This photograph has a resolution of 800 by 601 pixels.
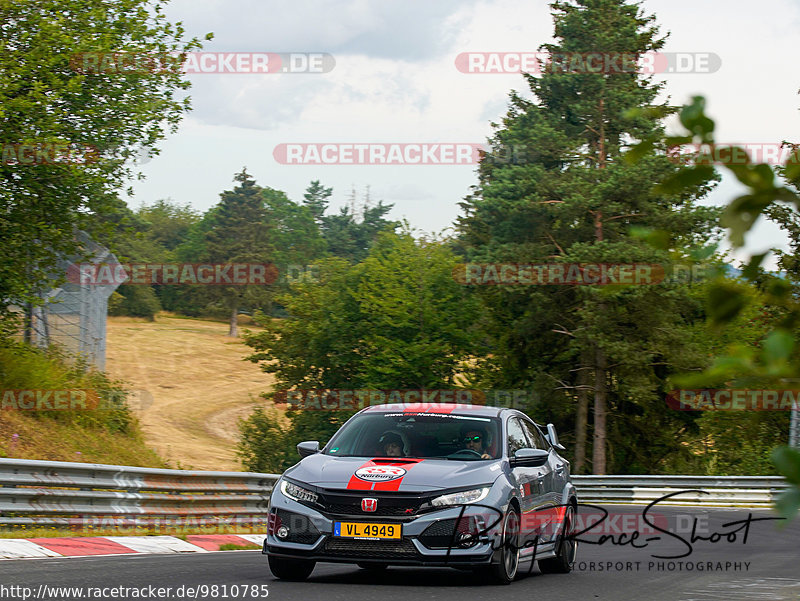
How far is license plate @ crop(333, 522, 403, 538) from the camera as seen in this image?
26.8 ft

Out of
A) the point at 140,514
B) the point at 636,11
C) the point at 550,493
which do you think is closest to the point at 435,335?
the point at 636,11

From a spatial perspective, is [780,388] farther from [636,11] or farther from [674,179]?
[636,11]

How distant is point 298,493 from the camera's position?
8570 mm

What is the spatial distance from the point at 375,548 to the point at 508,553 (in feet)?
3.77

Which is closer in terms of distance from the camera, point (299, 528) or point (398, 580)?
point (299, 528)

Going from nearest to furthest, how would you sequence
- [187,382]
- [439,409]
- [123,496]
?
[439,409] < [123,496] < [187,382]

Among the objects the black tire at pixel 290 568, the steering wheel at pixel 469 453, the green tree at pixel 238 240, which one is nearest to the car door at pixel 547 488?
the steering wheel at pixel 469 453

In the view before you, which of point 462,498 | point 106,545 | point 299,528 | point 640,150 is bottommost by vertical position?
point 106,545

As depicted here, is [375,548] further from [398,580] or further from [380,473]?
[398,580]

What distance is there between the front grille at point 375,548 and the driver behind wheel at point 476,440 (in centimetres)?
138

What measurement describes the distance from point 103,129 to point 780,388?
23339 mm

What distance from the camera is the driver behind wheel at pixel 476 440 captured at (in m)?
9.36

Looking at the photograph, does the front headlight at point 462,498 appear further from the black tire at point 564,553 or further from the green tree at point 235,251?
the green tree at point 235,251

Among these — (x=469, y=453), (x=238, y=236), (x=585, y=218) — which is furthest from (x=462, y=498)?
(x=238, y=236)
